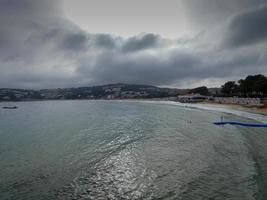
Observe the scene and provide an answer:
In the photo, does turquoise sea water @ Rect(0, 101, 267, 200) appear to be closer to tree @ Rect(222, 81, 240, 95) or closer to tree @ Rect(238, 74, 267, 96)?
tree @ Rect(238, 74, 267, 96)

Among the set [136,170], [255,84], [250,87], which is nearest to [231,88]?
[250,87]

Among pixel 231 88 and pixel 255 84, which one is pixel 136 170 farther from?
pixel 231 88

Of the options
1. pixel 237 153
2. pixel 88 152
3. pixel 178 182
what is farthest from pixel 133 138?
pixel 178 182

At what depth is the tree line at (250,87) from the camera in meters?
80.6

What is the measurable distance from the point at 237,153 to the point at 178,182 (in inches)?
293

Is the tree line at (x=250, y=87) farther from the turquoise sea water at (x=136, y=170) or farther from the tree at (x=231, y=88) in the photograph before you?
the turquoise sea water at (x=136, y=170)

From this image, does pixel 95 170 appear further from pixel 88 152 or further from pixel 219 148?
pixel 219 148

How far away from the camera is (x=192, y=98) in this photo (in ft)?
440

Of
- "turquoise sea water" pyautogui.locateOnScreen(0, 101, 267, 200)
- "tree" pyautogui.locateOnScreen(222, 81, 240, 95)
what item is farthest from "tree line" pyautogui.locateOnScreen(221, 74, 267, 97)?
"turquoise sea water" pyautogui.locateOnScreen(0, 101, 267, 200)

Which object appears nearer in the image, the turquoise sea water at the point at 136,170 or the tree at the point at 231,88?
the turquoise sea water at the point at 136,170

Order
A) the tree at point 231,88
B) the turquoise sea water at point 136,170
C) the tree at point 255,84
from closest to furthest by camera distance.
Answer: the turquoise sea water at point 136,170 → the tree at point 255,84 → the tree at point 231,88

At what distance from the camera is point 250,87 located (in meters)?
89.1

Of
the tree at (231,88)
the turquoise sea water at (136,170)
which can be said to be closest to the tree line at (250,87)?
the tree at (231,88)

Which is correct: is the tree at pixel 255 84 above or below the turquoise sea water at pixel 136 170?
above
